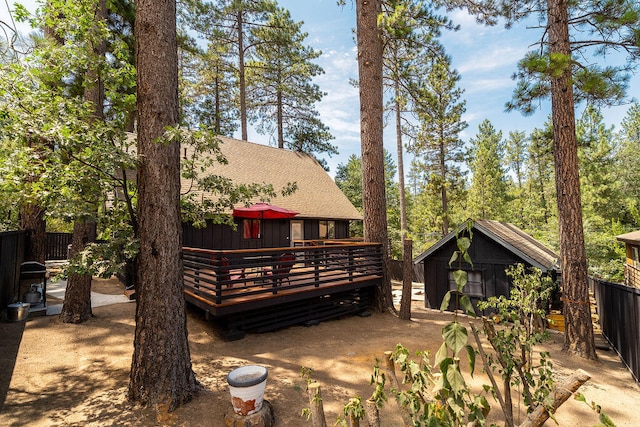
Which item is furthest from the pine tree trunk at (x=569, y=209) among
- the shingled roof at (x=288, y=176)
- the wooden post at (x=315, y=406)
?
the shingled roof at (x=288, y=176)

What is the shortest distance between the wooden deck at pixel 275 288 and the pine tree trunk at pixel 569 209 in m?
4.29

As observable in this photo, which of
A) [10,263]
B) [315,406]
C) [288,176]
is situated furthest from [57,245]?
[315,406]

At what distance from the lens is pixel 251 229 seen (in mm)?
12836

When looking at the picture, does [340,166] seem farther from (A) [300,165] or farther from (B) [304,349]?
(B) [304,349]

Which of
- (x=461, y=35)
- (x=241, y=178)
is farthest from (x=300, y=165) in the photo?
(x=461, y=35)

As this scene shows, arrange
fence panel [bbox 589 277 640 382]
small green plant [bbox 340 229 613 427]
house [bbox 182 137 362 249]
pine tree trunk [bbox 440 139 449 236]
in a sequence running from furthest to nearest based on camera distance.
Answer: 1. pine tree trunk [bbox 440 139 449 236]
2. house [bbox 182 137 362 249]
3. fence panel [bbox 589 277 640 382]
4. small green plant [bbox 340 229 613 427]

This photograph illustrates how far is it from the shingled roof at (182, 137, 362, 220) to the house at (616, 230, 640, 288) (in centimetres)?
1139

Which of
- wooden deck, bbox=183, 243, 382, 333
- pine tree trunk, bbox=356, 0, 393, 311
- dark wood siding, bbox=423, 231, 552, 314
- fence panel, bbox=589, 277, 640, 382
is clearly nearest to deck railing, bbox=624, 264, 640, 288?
dark wood siding, bbox=423, 231, 552, 314

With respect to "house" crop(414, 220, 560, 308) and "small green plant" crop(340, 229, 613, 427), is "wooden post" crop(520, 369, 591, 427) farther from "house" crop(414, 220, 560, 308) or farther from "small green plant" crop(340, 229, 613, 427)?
"house" crop(414, 220, 560, 308)

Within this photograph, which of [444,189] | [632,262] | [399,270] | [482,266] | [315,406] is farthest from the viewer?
[444,189]

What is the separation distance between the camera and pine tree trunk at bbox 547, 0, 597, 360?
5.94 meters

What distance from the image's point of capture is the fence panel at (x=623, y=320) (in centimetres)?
516

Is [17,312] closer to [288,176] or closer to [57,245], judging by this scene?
[288,176]

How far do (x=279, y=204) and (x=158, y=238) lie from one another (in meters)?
9.78
